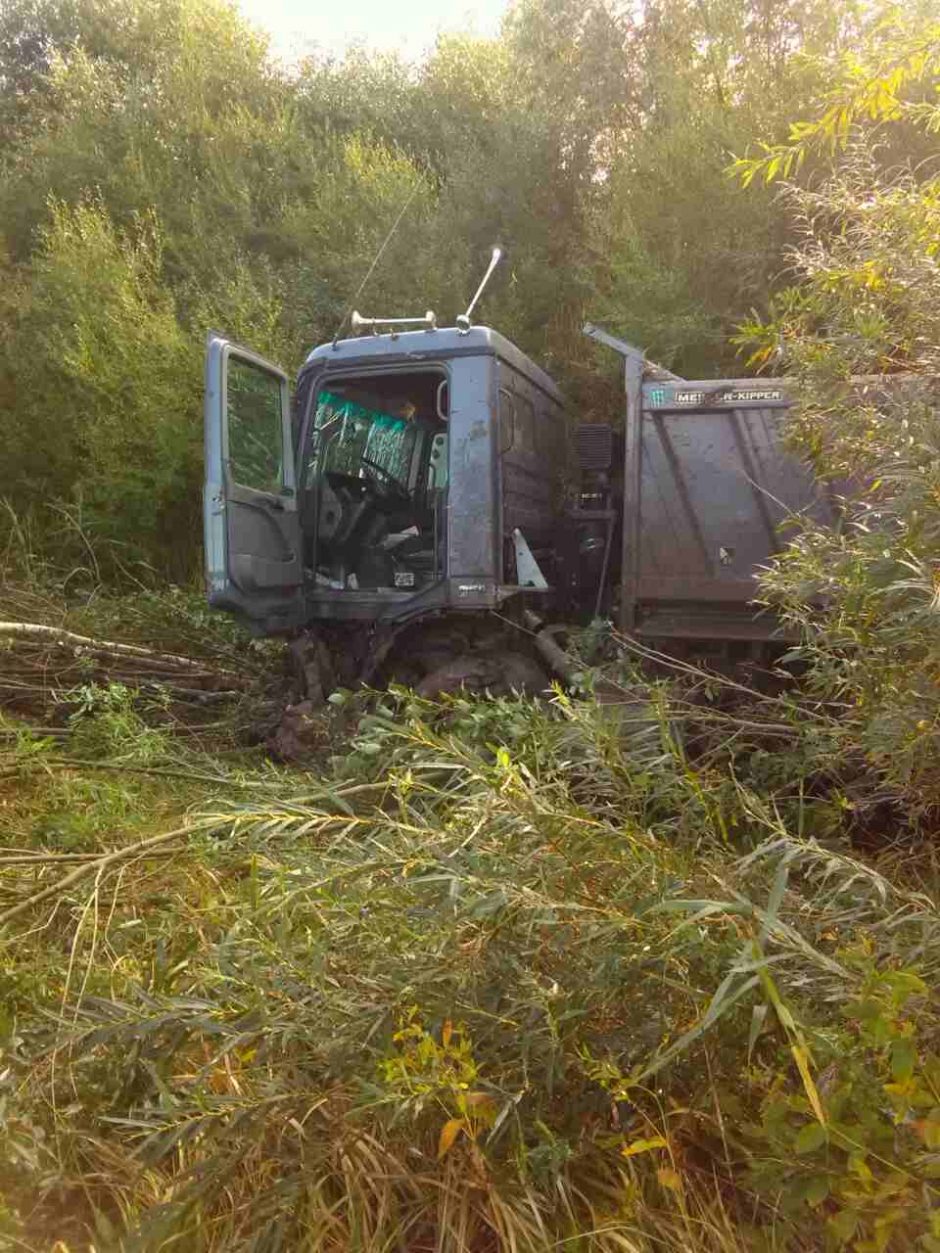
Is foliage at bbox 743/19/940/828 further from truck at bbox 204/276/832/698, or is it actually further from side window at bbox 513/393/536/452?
side window at bbox 513/393/536/452

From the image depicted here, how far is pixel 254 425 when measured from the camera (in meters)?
5.56

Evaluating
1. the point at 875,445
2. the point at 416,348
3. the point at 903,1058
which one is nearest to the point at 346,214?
the point at 416,348

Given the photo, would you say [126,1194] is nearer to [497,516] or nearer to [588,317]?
[497,516]

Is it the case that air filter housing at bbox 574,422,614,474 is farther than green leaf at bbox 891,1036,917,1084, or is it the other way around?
air filter housing at bbox 574,422,614,474

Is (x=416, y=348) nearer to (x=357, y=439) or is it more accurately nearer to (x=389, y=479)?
(x=357, y=439)

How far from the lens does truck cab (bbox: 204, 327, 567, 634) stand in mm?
5348

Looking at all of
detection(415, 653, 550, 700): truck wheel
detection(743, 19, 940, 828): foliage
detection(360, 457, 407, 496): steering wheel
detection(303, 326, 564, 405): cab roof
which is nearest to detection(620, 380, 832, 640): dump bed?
detection(415, 653, 550, 700): truck wheel

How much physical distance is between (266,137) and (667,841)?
1504 cm

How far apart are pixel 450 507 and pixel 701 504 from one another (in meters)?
1.48

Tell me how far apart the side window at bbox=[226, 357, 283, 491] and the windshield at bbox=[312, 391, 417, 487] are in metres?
0.35

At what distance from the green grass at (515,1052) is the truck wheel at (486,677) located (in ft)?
10.0

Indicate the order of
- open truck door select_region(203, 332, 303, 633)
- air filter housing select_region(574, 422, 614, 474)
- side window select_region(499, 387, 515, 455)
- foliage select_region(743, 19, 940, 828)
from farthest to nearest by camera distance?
air filter housing select_region(574, 422, 614, 474) → side window select_region(499, 387, 515, 455) → open truck door select_region(203, 332, 303, 633) → foliage select_region(743, 19, 940, 828)

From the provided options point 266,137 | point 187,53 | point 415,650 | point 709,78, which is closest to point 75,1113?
point 415,650

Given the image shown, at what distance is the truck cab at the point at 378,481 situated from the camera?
17.5 ft
